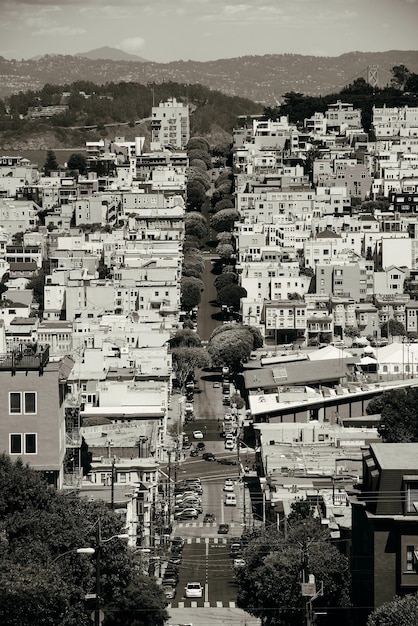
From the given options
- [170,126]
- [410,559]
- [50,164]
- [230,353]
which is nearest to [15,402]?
[410,559]

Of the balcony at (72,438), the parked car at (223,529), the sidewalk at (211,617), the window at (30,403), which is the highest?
the window at (30,403)

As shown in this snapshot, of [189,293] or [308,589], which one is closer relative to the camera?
[308,589]

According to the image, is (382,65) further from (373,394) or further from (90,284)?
(373,394)

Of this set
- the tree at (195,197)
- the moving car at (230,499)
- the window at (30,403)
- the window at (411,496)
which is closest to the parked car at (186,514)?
the moving car at (230,499)

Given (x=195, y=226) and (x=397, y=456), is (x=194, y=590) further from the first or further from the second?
(x=195, y=226)

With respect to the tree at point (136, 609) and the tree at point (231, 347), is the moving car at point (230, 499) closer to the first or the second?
the tree at point (136, 609)

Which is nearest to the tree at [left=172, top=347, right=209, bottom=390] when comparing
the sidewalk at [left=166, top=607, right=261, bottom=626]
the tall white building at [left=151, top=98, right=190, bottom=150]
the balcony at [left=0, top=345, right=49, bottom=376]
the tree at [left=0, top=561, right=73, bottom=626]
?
the sidewalk at [left=166, top=607, right=261, bottom=626]
